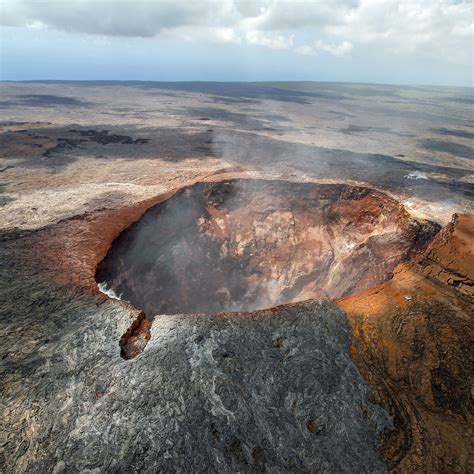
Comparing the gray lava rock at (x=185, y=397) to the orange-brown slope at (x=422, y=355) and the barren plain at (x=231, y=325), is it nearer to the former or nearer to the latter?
the barren plain at (x=231, y=325)

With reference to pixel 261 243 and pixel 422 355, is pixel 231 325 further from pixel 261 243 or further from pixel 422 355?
pixel 261 243

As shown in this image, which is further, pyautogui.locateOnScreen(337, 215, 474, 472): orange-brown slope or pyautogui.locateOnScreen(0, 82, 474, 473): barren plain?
pyautogui.locateOnScreen(337, 215, 474, 472): orange-brown slope

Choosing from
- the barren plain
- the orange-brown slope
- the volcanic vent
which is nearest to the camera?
the barren plain

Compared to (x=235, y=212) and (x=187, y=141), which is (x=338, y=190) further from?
(x=187, y=141)

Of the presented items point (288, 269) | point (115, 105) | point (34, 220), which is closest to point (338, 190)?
point (288, 269)

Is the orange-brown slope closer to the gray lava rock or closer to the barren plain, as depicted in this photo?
the barren plain

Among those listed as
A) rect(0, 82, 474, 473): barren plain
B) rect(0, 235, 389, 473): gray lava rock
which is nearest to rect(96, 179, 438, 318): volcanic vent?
rect(0, 82, 474, 473): barren plain
